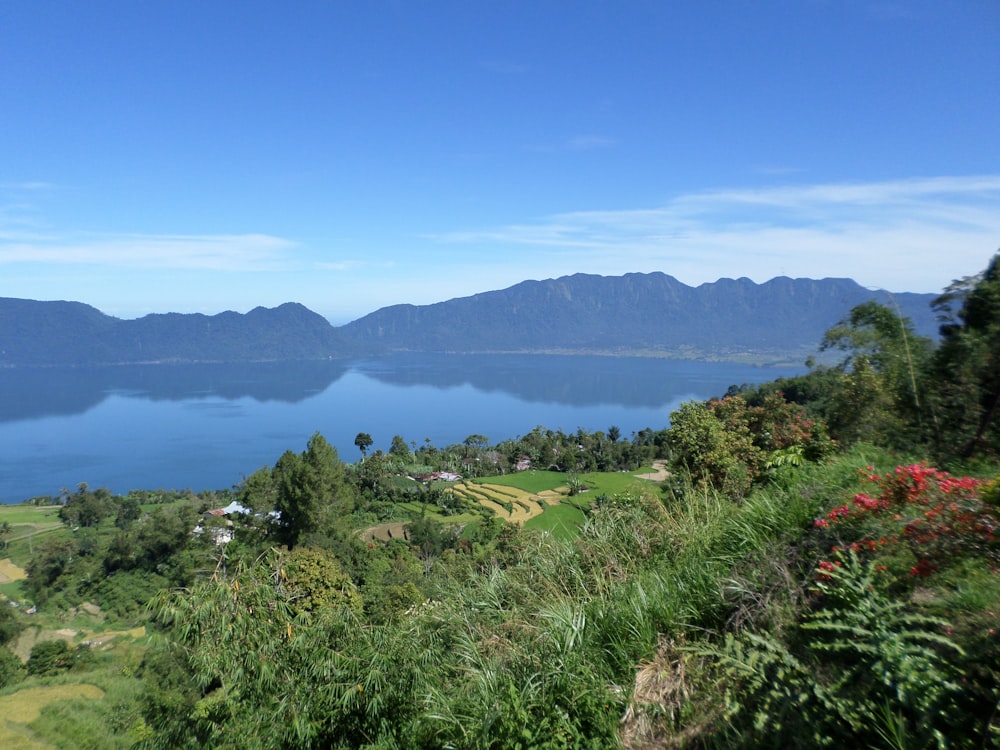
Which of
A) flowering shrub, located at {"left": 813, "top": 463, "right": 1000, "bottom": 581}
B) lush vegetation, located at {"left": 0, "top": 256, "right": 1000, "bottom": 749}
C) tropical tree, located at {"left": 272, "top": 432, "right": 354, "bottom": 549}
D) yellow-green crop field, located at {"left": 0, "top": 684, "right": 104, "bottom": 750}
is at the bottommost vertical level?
yellow-green crop field, located at {"left": 0, "top": 684, "right": 104, "bottom": 750}

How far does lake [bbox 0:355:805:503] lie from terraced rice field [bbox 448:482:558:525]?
13.3 metres

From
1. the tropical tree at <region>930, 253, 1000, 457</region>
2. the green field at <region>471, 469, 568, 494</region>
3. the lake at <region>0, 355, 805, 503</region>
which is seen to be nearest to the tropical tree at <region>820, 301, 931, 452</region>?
the tropical tree at <region>930, 253, 1000, 457</region>

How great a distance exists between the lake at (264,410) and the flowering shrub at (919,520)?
43.3 m

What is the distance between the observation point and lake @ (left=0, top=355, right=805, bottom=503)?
70750 millimetres

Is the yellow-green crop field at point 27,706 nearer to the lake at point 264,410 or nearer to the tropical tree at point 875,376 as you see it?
the tropical tree at point 875,376

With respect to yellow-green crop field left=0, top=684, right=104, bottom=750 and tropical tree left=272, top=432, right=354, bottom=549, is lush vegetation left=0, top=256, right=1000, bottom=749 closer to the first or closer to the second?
yellow-green crop field left=0, top=684, right=104, bottom=750

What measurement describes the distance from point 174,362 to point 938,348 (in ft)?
716

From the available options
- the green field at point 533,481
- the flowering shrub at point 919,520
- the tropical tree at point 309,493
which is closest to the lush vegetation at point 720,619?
the flowering shrub at point 919,520

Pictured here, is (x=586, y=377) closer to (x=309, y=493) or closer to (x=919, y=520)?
(x=309, y=493)

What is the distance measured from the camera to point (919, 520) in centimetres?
235

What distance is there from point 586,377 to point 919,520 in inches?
5887

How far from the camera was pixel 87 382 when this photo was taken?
148375 mm

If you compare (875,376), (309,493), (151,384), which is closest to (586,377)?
(151,384)

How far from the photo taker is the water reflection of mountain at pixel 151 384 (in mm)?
118812
